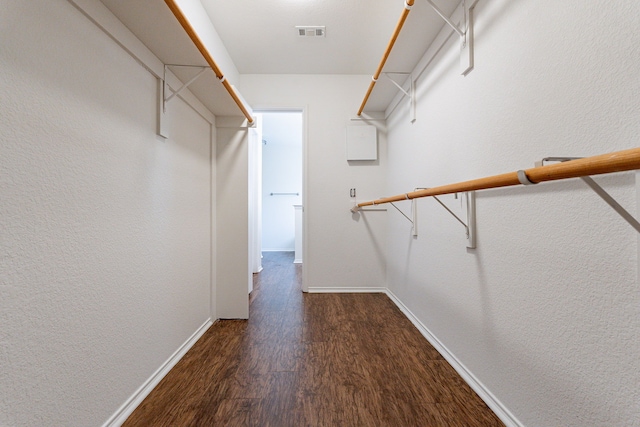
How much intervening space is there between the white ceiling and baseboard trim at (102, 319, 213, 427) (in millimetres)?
1561

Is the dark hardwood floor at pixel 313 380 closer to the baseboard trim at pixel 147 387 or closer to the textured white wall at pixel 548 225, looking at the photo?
the baseboard trim at pixel 147 387

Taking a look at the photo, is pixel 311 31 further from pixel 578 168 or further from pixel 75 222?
pixel 578 168

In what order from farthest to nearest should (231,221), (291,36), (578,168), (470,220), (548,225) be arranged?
(291,36), (231,221), (470,220), (548,225), (578,168)

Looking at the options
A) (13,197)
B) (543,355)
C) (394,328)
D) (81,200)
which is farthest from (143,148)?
(394,328)

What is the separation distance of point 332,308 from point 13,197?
84.9 inches

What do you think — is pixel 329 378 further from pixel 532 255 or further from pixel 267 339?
pixel 532 255

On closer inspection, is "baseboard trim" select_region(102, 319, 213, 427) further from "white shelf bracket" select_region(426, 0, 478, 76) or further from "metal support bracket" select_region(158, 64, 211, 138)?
"white shelf bracket" select_region(426, 0, 478, 76)

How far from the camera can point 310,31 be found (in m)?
2.25

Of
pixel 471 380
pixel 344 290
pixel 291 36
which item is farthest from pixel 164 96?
pixel 344 290

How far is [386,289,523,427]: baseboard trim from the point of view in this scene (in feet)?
3.43

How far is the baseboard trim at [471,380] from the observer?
1.05m

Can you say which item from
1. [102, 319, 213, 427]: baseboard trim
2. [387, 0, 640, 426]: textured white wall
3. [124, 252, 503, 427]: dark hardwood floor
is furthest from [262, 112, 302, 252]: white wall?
[387, 0, 640, 426]: textured white wall

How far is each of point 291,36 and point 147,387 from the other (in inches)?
104

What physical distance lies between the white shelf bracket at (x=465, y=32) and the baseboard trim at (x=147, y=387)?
6.97 ft
